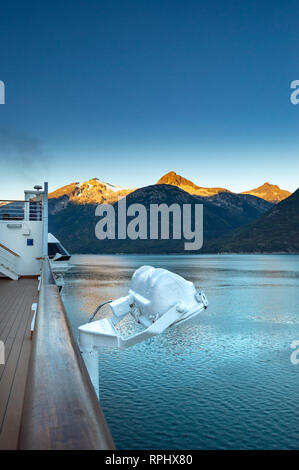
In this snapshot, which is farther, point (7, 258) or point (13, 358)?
point (7, 258)

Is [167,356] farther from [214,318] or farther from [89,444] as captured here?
[89,444]

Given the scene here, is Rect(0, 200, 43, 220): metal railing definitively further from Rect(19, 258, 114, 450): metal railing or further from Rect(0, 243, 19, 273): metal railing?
Rect(19, 258, 114, 450): metal railing

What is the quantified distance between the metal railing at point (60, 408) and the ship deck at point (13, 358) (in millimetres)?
1481

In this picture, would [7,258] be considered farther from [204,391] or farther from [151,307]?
[151,307]

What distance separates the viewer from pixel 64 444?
1.35 meters

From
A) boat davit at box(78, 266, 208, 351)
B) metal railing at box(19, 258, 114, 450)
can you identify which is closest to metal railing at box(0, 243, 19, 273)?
boat davit at box(78, 266, 208, 351)

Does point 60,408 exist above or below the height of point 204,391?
above

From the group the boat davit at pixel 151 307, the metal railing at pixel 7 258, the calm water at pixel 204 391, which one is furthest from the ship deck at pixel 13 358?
the calm water at pixel 204 391

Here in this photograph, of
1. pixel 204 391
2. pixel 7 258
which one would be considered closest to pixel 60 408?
pixel 204 391

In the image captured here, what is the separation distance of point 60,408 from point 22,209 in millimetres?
19498

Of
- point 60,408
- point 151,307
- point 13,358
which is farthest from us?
point 13,358

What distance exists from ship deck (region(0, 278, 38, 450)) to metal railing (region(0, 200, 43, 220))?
22.7 feet

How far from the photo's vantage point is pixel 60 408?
158cm

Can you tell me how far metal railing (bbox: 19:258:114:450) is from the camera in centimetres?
139
